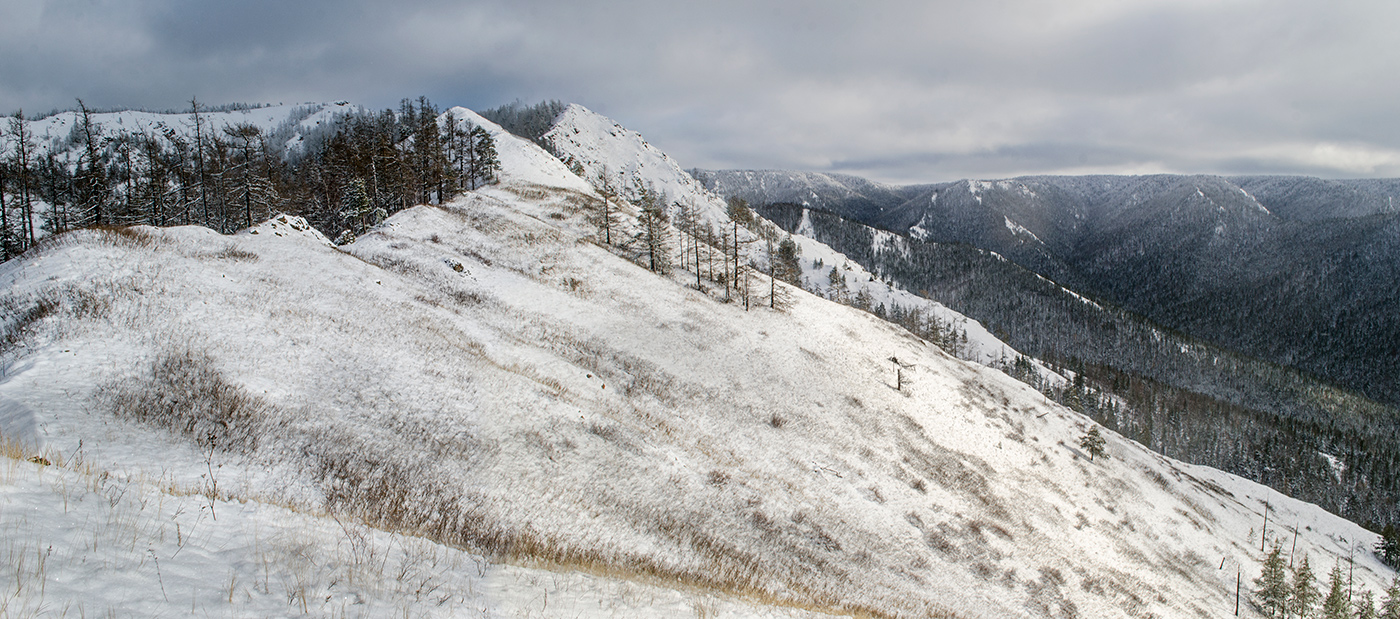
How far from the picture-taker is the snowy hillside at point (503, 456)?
23.1ft

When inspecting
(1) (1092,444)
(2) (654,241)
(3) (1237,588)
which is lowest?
(3) (1237,588)

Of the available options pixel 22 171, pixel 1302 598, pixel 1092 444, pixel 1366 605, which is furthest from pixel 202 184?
pixel 1366 605

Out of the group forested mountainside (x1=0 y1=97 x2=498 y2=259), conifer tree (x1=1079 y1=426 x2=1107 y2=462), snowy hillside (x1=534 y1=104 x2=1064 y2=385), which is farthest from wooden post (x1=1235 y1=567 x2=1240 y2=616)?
snowy hillside (x1=534 y1=104 x2=1064 y2=385)

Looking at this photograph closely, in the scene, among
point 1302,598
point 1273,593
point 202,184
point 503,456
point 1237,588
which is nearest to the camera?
point 503,456

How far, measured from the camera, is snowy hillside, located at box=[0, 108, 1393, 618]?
7043 millimetres

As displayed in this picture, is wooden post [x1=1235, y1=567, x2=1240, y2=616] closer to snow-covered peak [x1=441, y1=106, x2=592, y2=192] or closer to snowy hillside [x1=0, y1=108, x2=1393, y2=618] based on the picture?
snowy hillside [x1=0, y1=108, x2=1393, y2=618]

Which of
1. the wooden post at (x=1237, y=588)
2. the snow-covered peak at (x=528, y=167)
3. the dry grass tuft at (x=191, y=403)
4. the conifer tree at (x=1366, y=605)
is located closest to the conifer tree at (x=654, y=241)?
the snow-covered peak at (x=528, y=167)

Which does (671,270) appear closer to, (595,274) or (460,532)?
(595,274)

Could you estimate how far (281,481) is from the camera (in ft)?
41.3

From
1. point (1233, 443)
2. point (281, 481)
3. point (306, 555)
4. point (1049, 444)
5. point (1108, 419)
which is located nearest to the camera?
point (306, 555)

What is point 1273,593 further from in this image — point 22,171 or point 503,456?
point 22,171

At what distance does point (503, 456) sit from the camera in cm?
1794

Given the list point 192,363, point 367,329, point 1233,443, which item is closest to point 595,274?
point 367,329

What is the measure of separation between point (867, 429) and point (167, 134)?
2412 inches
